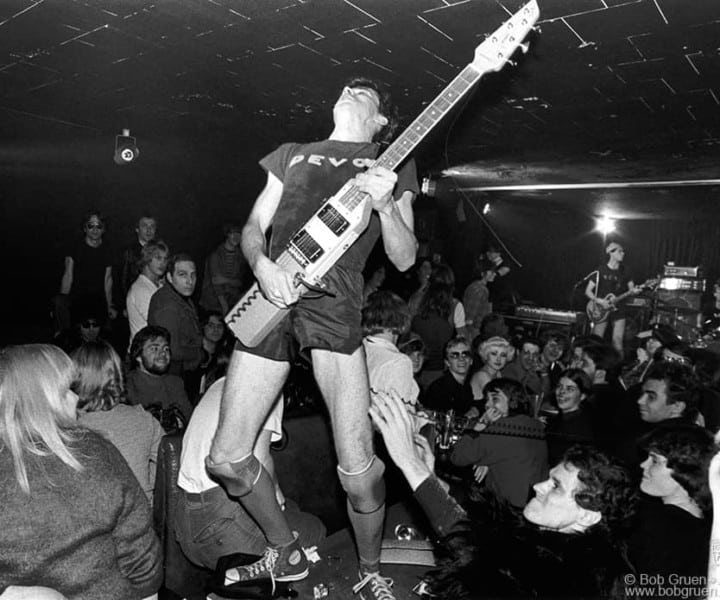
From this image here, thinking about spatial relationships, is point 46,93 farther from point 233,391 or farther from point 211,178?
point 233,391

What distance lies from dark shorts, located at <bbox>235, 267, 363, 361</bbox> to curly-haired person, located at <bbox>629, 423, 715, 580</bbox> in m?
1.35

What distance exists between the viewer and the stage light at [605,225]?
13.2 m

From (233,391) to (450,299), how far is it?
14.5 ft

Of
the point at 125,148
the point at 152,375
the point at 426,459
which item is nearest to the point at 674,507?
the point at 426,459

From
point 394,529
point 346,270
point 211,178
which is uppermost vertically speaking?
point 211,178

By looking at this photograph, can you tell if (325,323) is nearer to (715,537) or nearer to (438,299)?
(715,537)

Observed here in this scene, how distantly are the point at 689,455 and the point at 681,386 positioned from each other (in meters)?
1.23

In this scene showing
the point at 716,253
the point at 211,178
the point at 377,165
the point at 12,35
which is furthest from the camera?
the point at 716,253

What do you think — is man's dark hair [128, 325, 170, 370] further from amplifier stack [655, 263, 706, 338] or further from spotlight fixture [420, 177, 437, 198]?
amplifier stack [655, 263, 706, 338]

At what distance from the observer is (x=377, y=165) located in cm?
193

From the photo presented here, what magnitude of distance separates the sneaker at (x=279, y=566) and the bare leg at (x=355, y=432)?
0.23 metres

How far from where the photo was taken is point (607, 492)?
6.77 feet

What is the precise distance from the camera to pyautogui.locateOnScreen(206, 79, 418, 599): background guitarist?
1.97m

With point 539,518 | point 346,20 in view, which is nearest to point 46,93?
point 346,20
